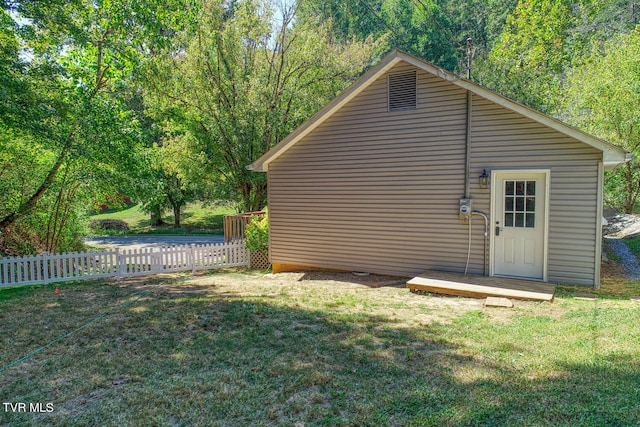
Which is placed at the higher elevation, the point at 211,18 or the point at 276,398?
the point at 211,18

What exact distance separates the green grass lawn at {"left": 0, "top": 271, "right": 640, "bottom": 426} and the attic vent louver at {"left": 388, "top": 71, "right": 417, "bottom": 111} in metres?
4.00

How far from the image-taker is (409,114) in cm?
821

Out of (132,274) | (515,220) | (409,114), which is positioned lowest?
(132,274)

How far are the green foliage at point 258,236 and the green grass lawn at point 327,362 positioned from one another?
13.6ft

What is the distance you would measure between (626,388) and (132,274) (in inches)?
384

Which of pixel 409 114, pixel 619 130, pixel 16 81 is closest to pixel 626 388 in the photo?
pixel 409 114

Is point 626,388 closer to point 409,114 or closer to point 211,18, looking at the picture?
point 409,114

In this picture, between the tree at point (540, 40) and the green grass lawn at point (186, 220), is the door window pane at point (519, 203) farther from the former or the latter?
the tree at point (540, 40)

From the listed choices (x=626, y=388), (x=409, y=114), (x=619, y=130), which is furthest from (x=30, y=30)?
(x=619, y=130)

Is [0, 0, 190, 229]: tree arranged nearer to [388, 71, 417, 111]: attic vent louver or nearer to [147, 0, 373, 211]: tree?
[147, 0, 373, 211]: tree

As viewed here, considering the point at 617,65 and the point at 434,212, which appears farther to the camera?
the point at 617,65

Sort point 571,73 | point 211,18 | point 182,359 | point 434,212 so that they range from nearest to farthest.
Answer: point 182,359
point 434,212
point 211,18
point 571,73

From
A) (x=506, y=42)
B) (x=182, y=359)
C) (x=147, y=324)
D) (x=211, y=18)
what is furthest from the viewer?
Result: (x=506, y=42)

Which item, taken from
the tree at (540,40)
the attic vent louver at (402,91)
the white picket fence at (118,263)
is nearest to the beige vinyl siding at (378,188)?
the attic vent louver at (402,91)
